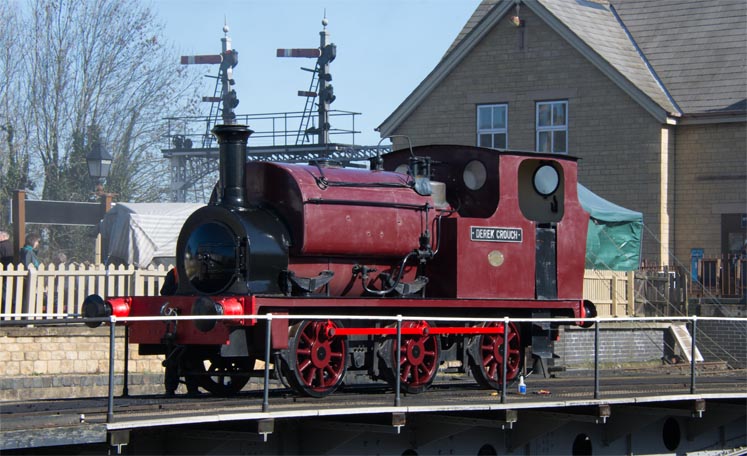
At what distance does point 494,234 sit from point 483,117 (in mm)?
17743

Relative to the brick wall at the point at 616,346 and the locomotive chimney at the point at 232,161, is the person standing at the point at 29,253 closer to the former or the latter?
the locomotive chimney at the point at 232,161

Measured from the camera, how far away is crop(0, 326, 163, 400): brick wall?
16.0m

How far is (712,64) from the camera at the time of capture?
103 ft

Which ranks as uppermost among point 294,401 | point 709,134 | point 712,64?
point 712,64

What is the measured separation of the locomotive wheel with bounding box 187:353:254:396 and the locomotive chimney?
1.77m

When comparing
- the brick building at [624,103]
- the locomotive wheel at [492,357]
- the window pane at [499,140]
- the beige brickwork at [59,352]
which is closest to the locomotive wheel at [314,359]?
the locomotive wheel at [492,357]

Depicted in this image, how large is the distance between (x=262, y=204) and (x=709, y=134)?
Answer: 19272mm

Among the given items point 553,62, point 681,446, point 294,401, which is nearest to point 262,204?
point 294,401

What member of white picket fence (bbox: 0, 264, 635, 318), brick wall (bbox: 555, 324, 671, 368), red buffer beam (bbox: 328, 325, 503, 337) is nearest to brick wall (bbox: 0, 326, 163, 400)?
white picket fence (bbox: 0, 264, 635, 318)

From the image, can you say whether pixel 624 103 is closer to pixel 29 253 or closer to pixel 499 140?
pixel 499 140

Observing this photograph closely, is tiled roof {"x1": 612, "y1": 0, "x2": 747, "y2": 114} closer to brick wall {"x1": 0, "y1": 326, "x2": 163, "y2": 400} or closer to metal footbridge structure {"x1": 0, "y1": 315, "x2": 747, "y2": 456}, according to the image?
metal footbridge structure {"x1": 0, "y1": 315, "x2": 747, "y2": 456}

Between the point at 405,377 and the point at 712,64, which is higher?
the point at 712,64

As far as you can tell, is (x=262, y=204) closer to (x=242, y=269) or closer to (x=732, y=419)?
(x=242, y=269)

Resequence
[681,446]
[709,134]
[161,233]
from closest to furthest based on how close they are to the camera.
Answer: [681,446] → [161,233] → [709,134]
